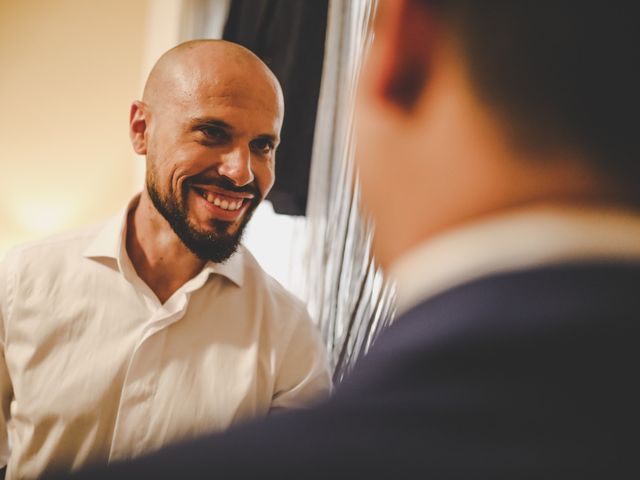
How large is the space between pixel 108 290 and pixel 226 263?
0.81 feet

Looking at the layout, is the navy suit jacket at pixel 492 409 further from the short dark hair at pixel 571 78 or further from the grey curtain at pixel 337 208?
the grey curtain at pixel 337 208

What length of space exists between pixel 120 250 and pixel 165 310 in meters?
0.16

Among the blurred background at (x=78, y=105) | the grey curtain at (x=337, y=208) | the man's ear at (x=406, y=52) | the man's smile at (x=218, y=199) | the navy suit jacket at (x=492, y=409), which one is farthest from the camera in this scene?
the blurred background at (x=78, y=105)

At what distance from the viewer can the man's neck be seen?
3.20ft

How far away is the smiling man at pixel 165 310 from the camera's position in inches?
33.4

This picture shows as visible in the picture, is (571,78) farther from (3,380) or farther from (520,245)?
(3,380)

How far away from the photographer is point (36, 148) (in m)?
1.88

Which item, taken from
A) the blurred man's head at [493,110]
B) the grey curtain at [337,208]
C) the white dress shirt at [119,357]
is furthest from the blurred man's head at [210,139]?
the blurred man's head at [493,110]

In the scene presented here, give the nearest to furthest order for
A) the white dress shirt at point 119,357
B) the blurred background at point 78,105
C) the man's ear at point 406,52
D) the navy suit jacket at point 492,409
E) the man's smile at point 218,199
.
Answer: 1. the navy suit jacket at point 492,409
2. the man's ear at point 406,52
3. the white dress shirt at point 119,357
4. the man's smile at point 218,199
5. the blurred background at point 78,105

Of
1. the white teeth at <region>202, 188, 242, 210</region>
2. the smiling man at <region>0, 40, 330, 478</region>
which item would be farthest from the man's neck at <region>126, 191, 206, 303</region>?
the white teeth at <region>202, 188, 242, 210</region>

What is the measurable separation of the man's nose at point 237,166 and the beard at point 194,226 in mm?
16

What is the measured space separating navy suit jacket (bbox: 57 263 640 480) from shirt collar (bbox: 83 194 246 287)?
30.6 inches

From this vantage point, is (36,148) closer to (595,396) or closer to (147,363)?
(147,363)

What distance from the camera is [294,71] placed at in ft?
4.91
